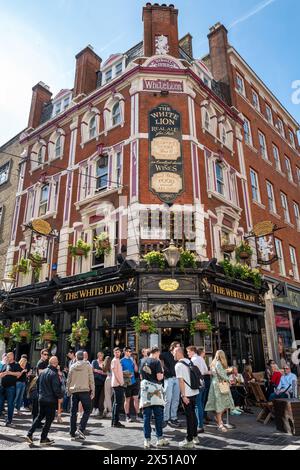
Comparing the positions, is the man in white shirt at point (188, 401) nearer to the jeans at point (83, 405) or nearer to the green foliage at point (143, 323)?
the jeans at point (83, 405)

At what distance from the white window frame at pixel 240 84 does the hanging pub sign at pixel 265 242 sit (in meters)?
9.71

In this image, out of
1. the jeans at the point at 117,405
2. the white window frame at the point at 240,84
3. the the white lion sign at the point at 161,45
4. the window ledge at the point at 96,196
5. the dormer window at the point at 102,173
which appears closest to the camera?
the jeans at the point at 117,405

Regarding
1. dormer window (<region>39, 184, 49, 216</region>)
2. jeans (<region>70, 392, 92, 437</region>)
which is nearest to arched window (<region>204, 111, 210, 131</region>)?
dormer window (<region>39, 184, 49, 216</region>)

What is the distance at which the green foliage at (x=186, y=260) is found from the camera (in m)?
11.9

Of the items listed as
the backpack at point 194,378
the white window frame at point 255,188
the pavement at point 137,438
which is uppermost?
the white window frame at point 255,188

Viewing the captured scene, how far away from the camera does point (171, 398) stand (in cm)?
845

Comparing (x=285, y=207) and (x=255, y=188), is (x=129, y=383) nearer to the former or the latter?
(x=255, y=188)

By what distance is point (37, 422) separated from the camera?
6305 mm

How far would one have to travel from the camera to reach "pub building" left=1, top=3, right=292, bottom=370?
40.5ft

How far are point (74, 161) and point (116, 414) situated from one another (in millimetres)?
12758

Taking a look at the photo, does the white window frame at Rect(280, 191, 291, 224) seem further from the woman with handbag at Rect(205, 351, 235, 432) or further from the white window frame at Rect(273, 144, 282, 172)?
the woman with handbag at Rect(205, 351, 235, 432)

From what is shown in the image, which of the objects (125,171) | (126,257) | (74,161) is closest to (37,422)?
(126,257)

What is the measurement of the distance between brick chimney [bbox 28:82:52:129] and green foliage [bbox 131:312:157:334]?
51.4 feet

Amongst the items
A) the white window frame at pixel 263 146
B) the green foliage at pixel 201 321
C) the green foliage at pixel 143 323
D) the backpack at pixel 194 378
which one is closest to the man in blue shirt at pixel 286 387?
the backpack at pixel 194 378
